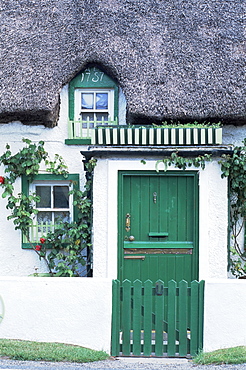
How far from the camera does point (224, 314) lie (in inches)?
215

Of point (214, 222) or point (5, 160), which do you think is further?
point (5, 160)

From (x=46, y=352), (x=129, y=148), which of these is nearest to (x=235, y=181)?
(x=129, y=148)

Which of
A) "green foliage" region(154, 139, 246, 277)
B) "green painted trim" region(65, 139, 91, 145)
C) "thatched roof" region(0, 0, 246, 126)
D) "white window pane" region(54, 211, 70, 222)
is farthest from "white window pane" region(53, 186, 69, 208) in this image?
"green foliage" region(154, 139, 246, 277)

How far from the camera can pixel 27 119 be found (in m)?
8.16

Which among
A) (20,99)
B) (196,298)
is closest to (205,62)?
(20,99)

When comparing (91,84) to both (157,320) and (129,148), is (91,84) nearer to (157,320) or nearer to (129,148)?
(129,148)

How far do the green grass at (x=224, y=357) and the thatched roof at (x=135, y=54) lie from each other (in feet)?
13.0

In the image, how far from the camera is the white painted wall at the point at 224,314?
17.8 ft

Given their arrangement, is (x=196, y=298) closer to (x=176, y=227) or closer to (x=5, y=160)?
(x=176, y=227)

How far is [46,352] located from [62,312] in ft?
1.85

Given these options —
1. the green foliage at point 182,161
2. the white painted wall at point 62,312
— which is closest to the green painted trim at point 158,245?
the green foliage at point 182,161

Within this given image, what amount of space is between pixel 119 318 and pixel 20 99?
13.8 feet

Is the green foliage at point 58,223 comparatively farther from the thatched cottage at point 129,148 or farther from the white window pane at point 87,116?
the white window pane at point 87,116

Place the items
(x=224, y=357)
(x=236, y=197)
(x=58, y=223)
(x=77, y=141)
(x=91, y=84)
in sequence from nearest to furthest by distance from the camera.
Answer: (x=224, y=357) < (x=236, y=197) < (x=58, y=223) < (x=77, y=141) < (x=91, y=84)
